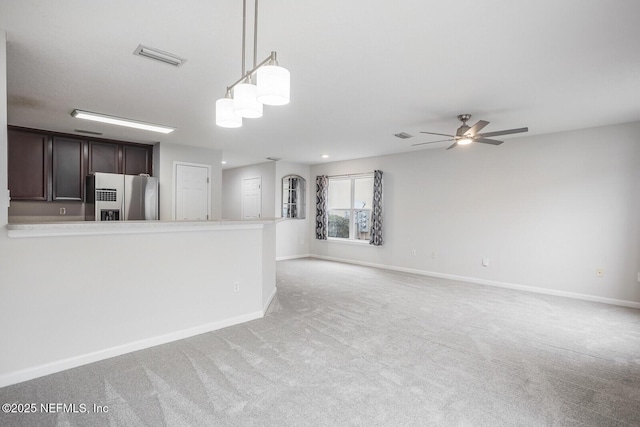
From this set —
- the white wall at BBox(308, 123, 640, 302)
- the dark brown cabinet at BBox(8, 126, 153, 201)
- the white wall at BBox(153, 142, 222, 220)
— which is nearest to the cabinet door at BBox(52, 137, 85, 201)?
the dark brown cabinet at BBox(8, 126, 153, 201)

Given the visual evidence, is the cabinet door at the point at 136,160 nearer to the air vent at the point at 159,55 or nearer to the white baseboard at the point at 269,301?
the white baseboard at the point at 269,301

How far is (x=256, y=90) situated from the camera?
171 centimetres


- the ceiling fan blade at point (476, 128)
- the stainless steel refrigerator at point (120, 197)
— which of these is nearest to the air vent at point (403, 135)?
the ceiling fan blade at point (476, 128)

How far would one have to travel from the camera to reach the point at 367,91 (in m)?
3.39

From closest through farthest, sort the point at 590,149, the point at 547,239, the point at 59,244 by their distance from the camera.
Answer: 1. the point at 59,244
2. the point at 590,149
3. the point at 547,239

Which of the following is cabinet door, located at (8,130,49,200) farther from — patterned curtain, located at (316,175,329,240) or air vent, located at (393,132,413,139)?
air vent, located at (393,132,413,139)

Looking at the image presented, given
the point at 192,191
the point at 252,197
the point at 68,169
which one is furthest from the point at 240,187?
the point at 68,169

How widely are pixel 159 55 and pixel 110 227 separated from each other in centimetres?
147

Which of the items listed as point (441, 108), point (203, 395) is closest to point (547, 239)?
point (441, 108)

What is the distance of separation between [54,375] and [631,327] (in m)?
5.59

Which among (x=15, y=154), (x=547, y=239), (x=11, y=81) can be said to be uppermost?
(x=11, y=81)

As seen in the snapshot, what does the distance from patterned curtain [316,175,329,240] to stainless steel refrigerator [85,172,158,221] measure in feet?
12.5

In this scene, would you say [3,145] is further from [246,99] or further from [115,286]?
[246,99]

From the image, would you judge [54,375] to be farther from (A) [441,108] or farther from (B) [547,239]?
(B) [547,239]
